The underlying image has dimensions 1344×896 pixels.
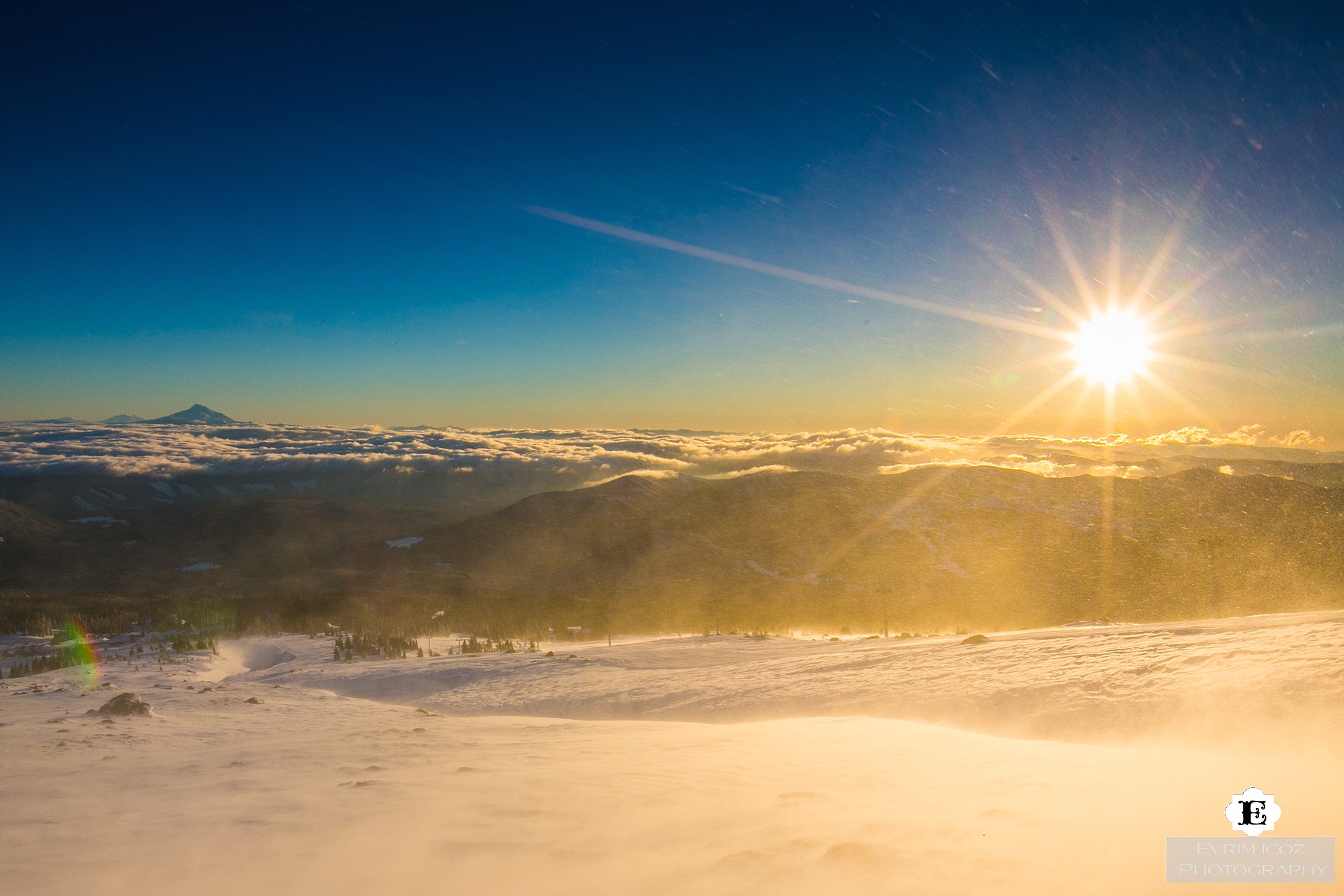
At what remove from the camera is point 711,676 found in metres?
12.0

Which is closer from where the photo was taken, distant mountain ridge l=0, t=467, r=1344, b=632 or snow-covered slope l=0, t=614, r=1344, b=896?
snow-covered slope l=0, t=614, r=1344, b=896

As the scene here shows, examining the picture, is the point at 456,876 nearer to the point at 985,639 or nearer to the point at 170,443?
the point at 985,639

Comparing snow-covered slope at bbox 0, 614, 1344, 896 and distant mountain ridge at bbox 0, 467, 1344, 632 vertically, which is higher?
snow-covered slope at bbox 0, 614, 1344, 896

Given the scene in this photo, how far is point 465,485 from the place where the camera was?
547 feet

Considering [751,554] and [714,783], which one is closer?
[714,783]

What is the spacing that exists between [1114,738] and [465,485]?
16862cm

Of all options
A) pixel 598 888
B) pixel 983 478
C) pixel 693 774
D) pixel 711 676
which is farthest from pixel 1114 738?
pixel 983 478

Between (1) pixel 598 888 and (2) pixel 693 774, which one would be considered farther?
(2) pixel 693 774

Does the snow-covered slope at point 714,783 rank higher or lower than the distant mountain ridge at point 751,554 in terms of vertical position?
higher

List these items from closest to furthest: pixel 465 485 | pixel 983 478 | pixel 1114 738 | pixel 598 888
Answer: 1. pixel 598 888
2. pixel 1114 738
3. pixel 983 478
4. pixel 465 485

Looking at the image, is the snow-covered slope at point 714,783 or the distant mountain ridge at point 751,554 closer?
the snow-covered slope at point 714,783

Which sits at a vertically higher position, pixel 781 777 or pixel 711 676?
pixel 781 777

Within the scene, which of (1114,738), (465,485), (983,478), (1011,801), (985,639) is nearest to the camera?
(1011,801)

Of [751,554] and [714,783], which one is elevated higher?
[714,783]
